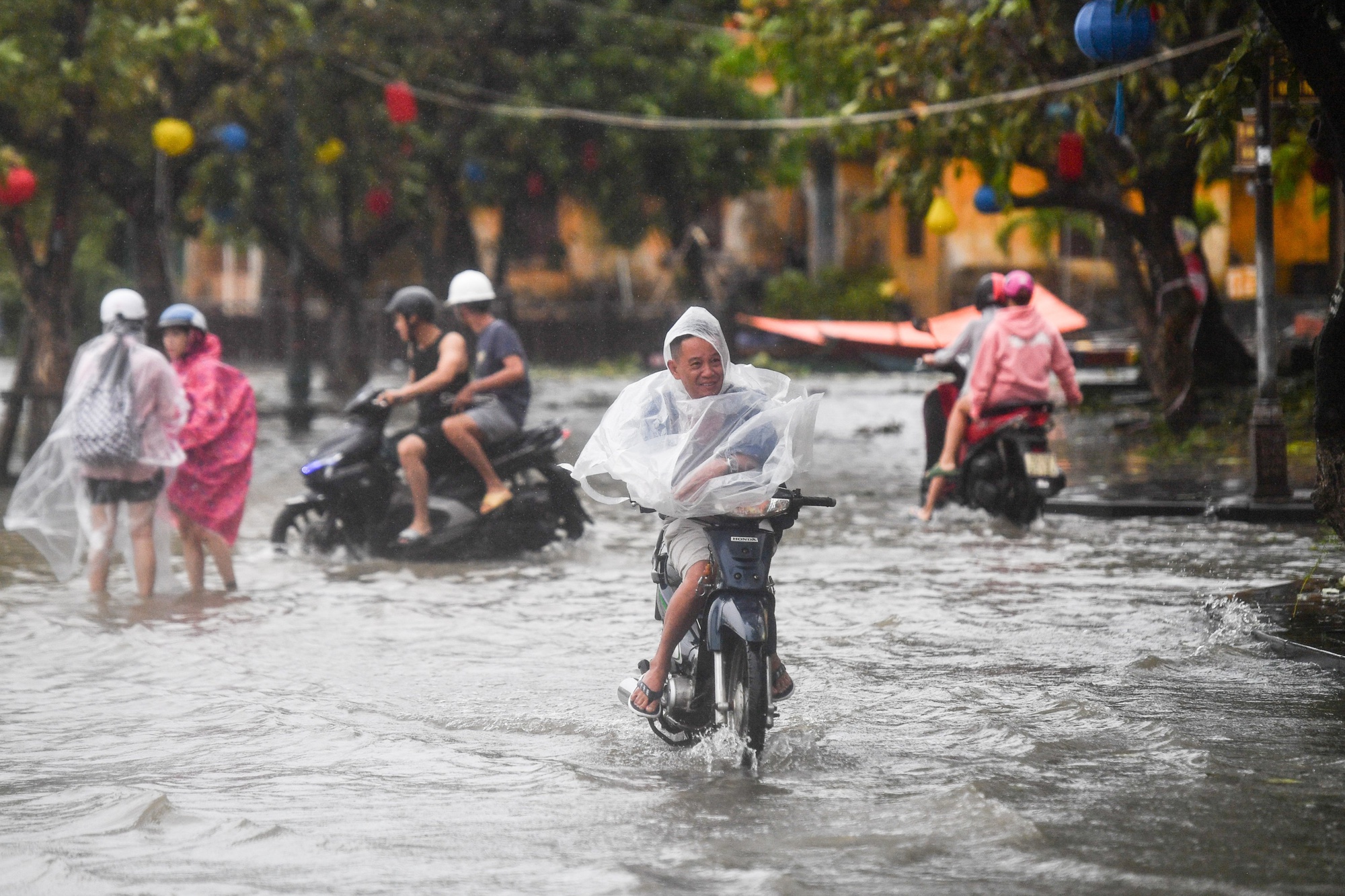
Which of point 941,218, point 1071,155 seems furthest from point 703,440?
point 941,218

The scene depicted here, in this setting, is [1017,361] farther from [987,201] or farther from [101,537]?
[987,201]

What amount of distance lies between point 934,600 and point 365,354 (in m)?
21.4

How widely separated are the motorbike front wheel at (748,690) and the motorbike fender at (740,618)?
0.17 ft

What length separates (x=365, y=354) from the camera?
29719 millimetres

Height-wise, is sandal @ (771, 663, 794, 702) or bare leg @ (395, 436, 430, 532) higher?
bare leg @ (395, 436, 430, 532)

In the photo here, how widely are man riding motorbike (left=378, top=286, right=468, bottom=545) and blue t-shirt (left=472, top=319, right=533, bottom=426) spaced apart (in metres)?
0.14

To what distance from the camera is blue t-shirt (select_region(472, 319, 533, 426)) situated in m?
11.5

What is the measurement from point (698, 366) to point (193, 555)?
17.6 feet

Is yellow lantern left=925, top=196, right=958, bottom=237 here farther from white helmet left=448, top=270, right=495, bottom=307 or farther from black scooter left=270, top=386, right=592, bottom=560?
white helmet left=448, top=270, right=495, bottom=307

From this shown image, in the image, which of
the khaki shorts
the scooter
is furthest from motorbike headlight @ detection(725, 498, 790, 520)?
the khaki shorts

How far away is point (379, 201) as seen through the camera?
2992cm

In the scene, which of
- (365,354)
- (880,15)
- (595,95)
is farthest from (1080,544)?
(595,95)

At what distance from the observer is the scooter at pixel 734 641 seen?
5684mm

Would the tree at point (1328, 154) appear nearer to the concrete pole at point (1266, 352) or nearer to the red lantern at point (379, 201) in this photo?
the concrete pole at point (1266, 352)
